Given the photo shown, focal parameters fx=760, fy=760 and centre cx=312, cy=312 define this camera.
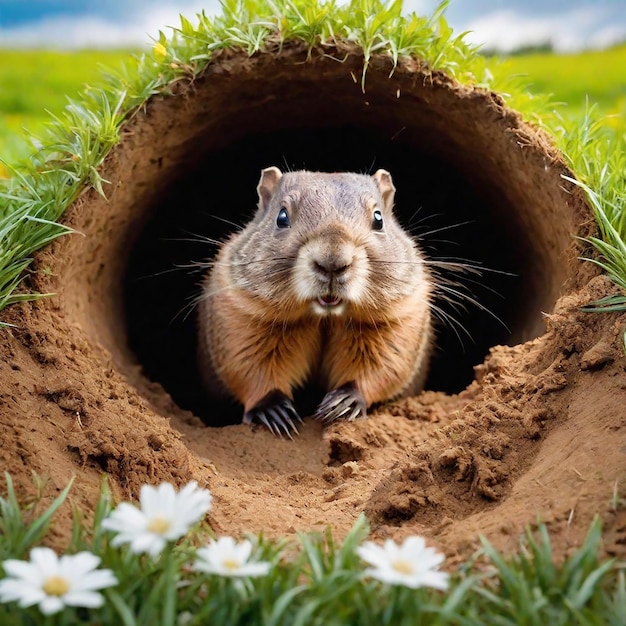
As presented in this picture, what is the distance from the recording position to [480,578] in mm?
2469

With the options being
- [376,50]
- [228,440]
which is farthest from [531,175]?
[228,440]

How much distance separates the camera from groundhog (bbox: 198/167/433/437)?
4.91m

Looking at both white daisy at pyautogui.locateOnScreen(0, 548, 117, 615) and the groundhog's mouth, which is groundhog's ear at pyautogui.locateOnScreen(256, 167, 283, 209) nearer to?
the groundhog's mouth

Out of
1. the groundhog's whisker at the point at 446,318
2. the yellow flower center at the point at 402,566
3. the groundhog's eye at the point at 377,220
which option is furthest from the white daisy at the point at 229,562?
the groundhog's whisker at the point at 446,318

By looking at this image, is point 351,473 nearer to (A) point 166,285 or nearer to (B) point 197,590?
(B) point 197,590

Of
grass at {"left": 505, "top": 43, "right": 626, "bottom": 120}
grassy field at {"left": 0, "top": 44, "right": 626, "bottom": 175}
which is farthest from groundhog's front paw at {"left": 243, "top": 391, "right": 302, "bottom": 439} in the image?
grass at {"left": 505, "top": 43, "right": 626, "bottom": 120}

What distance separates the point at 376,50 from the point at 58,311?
2.75 m

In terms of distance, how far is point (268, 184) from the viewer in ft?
19.0

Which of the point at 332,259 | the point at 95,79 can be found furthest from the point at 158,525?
the point at 95,79

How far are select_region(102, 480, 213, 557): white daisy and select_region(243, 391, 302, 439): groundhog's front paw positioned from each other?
2877mm

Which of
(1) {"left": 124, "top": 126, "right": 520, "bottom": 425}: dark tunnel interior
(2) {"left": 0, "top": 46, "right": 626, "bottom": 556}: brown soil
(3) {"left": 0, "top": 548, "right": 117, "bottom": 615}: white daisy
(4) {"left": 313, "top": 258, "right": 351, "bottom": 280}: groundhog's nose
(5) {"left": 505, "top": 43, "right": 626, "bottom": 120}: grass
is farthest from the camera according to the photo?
(5) {"left": 505, "top": 43, "right": 626, "bottom": 120}: grass

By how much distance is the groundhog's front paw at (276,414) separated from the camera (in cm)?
542

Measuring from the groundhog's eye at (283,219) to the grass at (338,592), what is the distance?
9.26ft

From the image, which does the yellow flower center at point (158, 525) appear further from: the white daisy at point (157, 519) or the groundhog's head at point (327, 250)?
the groundhog's head at point (327, 250)
